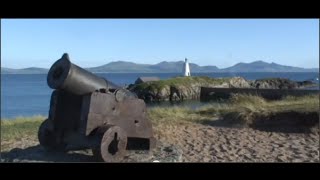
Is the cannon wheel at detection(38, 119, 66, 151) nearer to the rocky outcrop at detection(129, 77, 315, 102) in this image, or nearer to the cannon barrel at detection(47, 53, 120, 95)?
the cannon barrel at detection(47, 53, 120, 95)

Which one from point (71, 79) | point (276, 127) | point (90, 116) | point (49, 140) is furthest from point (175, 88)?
point (71, 79)

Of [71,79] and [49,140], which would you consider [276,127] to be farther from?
[71,79]

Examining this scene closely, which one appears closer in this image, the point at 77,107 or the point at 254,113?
the point at 77,107

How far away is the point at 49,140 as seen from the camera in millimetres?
7574

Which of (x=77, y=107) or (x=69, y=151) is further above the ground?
(x=77, y=107)

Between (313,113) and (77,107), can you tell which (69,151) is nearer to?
(77,107)

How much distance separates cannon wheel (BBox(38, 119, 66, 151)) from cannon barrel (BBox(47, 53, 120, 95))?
0.84m

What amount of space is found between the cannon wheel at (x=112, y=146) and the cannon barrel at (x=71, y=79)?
693 mm

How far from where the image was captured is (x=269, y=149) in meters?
8.42

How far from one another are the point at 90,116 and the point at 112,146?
55cm

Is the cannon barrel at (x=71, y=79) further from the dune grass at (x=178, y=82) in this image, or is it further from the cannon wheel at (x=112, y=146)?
the dune grass at (x=178, y=82)
